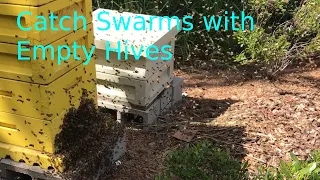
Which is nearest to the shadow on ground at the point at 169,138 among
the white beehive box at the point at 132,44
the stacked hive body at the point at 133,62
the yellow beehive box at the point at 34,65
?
the stacked hive body at the point at 133,62

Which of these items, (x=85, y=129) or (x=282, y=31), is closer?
(x=85, y=129)

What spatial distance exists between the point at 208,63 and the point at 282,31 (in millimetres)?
1037

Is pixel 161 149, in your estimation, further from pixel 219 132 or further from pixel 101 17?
pixel 101 17

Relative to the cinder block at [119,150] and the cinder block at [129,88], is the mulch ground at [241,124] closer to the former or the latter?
the cinder block at [119,150]

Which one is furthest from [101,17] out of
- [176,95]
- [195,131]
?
[195,131]

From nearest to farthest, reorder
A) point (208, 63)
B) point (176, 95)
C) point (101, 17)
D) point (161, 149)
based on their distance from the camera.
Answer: point (161, 149) → point (101, 17) → point (176, 95) → point (208, 63)

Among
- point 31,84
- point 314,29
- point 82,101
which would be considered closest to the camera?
point 31,84

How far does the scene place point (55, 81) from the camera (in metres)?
2.93

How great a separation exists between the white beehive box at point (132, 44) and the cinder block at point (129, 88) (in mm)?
50

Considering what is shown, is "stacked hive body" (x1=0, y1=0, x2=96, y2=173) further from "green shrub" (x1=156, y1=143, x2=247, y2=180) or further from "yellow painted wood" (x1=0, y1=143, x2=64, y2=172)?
"green shrub" (x1=156, y1=143, x2=247, y2=180)

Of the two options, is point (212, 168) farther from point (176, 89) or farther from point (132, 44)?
point (176, 89)

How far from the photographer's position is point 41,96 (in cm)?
A: 290

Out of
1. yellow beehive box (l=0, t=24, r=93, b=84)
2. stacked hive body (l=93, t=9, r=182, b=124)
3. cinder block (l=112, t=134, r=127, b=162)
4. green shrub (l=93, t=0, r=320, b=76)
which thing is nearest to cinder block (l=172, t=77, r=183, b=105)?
stacked hive body (l=93, t=9, r=182, b=124)

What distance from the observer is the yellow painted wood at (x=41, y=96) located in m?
2.91
